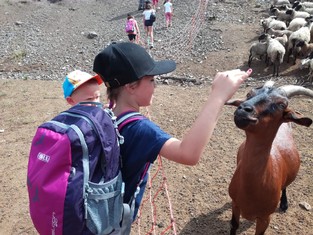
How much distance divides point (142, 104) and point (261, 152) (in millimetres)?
1481

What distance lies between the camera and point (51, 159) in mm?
1766

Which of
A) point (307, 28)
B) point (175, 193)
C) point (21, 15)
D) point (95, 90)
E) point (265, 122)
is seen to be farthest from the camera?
point (21, 15)

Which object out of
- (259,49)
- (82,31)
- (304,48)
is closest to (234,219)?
(259,49)

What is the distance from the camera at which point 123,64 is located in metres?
1.92

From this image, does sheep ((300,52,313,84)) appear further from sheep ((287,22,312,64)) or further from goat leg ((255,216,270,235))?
goat leg ((255,216,270,235))

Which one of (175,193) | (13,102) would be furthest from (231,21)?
(175,193)

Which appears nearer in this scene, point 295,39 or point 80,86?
point 80,86

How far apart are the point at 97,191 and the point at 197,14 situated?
16866mm

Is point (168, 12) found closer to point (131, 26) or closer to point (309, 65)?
point (131, 26)

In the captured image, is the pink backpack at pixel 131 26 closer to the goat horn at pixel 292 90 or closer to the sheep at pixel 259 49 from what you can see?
the sheep at pixel 259 49

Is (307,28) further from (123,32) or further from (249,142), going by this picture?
(249,142)

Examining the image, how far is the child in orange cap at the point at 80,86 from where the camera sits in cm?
263

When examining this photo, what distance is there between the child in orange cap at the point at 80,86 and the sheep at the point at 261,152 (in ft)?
3.73

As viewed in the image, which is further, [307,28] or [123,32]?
[123,32]
